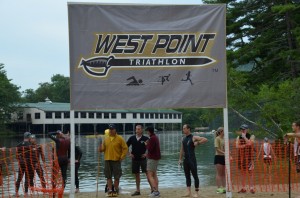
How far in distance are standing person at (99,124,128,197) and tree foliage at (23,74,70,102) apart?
438 ft

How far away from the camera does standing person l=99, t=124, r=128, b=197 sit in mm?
11195

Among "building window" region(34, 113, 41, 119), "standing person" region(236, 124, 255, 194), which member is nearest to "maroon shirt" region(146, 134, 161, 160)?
"standing person" region(236, 124, 255, 194)

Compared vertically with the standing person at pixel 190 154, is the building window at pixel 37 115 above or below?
above

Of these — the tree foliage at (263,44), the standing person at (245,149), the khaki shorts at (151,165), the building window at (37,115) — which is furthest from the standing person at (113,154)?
the building window at (37,115)

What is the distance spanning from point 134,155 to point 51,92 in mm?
138060

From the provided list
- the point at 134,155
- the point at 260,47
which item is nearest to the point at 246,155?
the point at 134,155

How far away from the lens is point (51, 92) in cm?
14588

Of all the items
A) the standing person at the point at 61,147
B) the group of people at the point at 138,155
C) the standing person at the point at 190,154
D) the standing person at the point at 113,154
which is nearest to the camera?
the standing person at the point at 190,154

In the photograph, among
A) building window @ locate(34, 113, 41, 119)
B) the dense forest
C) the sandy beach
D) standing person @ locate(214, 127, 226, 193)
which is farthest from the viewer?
building window @ locate(34, 113, 41, 119)

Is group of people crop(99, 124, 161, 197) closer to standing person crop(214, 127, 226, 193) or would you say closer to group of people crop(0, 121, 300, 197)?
group of people crop(0, 121, 300, 197)

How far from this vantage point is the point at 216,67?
35.3ft

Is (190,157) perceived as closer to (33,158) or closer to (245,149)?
(245,149)

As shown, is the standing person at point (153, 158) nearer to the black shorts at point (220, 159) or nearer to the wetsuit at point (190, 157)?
the wetsuit at point (190, 157)

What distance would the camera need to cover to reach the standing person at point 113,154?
11.2 metres
